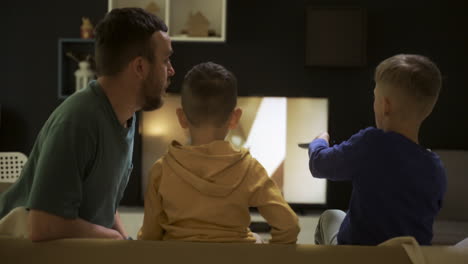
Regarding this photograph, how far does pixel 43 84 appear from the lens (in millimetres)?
4383

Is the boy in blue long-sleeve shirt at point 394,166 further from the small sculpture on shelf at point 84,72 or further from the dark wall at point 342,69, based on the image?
the small sculpture on shelf at point 84,72

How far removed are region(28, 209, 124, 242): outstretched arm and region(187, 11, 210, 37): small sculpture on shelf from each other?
2.94 metres

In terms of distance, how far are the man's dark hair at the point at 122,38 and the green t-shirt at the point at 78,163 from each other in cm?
9

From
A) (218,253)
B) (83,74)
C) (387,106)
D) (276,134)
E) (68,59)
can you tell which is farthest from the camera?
(68,59)

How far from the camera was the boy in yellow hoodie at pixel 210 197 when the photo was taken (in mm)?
1207

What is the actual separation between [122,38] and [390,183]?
86cm

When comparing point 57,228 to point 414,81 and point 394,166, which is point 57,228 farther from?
point 414,81

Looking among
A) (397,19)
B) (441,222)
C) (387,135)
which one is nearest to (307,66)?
(397,19)

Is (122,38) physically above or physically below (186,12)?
below

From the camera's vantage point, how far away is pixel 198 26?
406 cm

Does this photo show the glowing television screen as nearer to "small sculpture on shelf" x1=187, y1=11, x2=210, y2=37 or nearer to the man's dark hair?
"small sculpture on shelf" x1=187, y1=11, x2=210, y2=37

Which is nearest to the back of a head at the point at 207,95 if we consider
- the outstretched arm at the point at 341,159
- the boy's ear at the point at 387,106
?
the outstretched arm at the point at 341,159

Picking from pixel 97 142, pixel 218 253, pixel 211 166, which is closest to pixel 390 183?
pixel 211 166

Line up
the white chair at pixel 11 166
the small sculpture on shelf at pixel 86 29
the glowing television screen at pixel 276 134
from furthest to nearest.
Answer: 1. the small sculpture on shelf at pixel 86 29
2. the glowing television screen at pixel 276 134
3. the white chair at pixel 11 166
